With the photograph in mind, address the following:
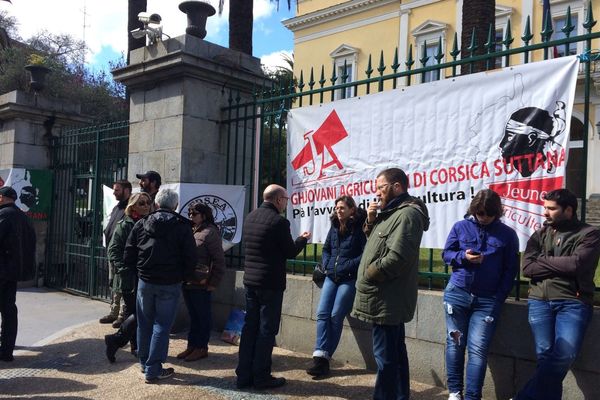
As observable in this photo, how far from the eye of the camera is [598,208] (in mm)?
11219

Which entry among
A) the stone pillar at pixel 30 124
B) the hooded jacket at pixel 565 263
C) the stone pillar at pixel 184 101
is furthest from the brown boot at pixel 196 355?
the stone pillar at pixel 30 124

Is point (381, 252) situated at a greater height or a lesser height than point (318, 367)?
greater

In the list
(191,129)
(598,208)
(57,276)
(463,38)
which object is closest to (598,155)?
(598,208)

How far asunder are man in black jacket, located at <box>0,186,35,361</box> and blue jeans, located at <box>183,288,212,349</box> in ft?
5.38

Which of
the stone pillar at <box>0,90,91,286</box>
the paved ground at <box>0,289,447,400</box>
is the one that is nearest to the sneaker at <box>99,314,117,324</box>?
the paved ground at <box>0,289,447,400</box>

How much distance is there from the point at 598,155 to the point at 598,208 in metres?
5.91

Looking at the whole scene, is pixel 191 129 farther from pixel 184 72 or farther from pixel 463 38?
pixel 463 38

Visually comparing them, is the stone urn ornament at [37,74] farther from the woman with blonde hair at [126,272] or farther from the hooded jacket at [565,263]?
the hooded jacket at [565,263]

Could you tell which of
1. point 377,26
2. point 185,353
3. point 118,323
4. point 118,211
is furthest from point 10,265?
point 377,26

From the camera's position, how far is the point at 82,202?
30.5 feet

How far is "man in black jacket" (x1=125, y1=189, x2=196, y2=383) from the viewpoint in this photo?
4.63 metres

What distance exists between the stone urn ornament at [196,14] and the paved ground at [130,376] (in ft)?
12.4

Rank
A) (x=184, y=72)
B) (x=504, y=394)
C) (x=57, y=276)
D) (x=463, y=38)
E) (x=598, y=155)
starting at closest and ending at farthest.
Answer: (x=504, y=394), (x=184, y=72), (x=463, y=38), (x=57, y=276), (x=598, y=155)

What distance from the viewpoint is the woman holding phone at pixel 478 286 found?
12.9ft
